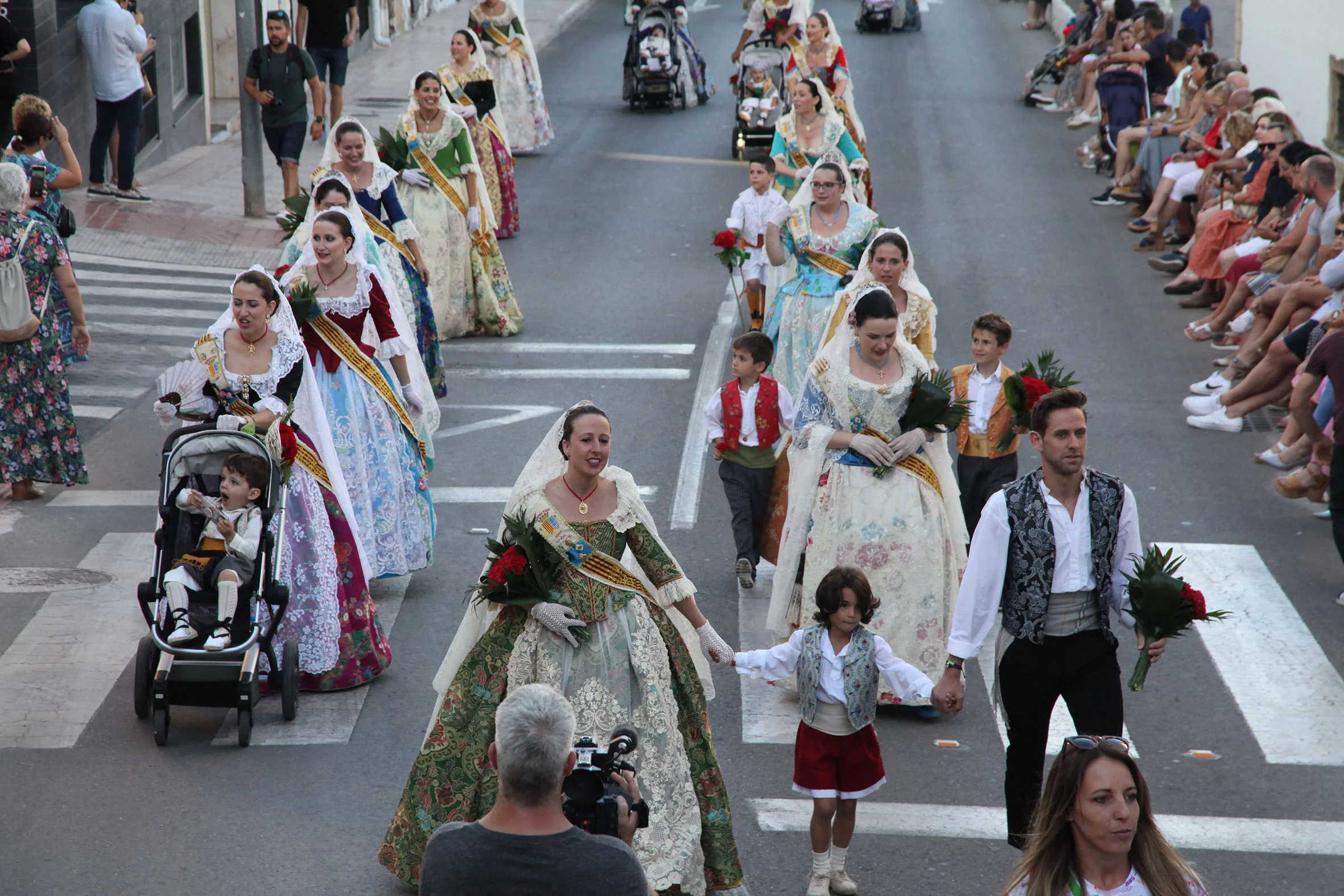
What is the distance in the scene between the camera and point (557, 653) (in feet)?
20.0

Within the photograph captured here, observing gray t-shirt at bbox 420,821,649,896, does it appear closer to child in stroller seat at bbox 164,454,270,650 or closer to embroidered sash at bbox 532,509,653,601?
embroidered sash at bbox 532,509,653,601

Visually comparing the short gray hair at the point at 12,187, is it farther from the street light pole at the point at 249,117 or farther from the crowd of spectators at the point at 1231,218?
the crowd of spectators at the point at 1231,218

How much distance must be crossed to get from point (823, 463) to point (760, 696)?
1256mm

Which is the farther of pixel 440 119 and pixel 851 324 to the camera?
pixel 440 119

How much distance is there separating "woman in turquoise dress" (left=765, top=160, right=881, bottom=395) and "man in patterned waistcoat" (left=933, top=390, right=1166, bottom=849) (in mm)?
4907

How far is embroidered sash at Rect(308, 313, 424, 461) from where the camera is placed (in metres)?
9.00

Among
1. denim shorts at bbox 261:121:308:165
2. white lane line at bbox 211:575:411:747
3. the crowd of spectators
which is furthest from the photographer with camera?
denim shorts at bbox 261:121:308:165

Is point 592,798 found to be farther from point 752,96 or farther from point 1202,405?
point 752,96

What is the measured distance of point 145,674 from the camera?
7734mm

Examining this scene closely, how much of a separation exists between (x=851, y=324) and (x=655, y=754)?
109 inches

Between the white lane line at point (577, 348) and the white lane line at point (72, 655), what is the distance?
5288 mm

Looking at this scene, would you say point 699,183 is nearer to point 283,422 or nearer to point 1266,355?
point 1266,355

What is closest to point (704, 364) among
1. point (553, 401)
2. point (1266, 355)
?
point (553, 401)

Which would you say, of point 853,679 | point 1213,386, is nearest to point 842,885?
point 853,679
